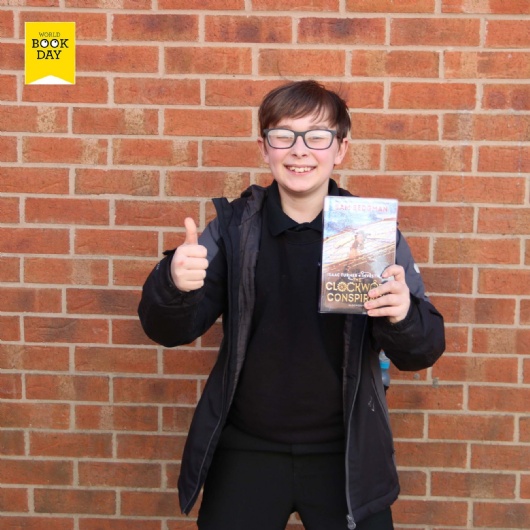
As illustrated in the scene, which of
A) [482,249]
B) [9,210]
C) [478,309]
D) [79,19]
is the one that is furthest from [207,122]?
[478,309]

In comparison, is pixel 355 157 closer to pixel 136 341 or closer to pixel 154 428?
pixel 136 341

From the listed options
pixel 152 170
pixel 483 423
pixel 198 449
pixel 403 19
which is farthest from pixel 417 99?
pixel 198 449

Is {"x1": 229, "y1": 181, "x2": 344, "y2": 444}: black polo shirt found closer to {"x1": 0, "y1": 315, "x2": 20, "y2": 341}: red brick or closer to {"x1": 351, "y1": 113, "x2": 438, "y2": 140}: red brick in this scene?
{"x1": 351, "y1": 113, "x2": 438, "y2": 140}: red brick

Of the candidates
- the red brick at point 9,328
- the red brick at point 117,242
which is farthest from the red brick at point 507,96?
the red brick at point 9,328

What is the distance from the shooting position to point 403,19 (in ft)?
9.52

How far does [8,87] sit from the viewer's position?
298cm

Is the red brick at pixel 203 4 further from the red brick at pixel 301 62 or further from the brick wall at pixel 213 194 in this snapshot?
the red brick at pixel 301 62

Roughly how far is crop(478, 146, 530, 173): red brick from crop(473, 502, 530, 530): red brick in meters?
1.35

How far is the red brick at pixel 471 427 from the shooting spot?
304cm

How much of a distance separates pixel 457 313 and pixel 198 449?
1258 mm

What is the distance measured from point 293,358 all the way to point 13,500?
162 cm

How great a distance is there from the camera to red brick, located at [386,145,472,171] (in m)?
2.94

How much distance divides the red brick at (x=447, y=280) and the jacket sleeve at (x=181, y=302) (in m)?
0.99

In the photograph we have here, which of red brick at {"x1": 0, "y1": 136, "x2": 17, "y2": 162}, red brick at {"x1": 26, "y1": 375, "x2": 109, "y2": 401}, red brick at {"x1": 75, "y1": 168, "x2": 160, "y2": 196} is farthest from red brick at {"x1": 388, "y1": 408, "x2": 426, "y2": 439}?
red brick at {"x1": 0, "y1": 136, "x2": 17, "y2": 162}
